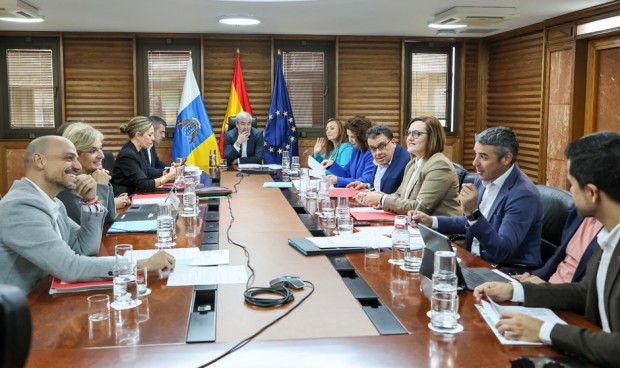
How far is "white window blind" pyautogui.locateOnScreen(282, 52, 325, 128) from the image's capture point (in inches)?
324

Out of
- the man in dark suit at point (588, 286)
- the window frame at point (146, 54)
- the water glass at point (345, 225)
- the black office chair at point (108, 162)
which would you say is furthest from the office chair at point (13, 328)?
the window frame at point (146, 54)

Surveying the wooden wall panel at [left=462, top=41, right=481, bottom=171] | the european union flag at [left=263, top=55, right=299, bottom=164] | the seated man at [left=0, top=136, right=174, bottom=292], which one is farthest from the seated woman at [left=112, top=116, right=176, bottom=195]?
the wooden wall panel at [left=462, top=41, right=481, bottom=171]

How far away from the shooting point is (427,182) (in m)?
3.72

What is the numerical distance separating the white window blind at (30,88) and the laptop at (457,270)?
6.85m

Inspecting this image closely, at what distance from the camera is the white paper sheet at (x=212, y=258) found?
2411mm

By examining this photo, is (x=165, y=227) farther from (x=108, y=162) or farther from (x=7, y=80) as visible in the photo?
(x=7, y=80)

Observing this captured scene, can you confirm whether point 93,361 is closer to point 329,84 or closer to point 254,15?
point 254,15

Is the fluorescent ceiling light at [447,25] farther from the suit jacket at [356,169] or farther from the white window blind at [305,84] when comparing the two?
the suit jacket at [356,169]

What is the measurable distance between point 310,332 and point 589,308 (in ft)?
2.73

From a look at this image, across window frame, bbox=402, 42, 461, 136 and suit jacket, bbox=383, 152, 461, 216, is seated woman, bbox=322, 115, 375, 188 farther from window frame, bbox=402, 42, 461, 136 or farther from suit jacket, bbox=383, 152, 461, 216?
window frame, bbox=402, 42, 461, 136

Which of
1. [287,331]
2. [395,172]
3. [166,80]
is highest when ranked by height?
[166,80]

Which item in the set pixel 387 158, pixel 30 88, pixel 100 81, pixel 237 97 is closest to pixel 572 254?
pixel 387 158

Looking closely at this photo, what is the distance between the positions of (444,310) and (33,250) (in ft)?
4.45

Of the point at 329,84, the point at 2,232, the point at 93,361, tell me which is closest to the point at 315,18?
the point at 329,84
